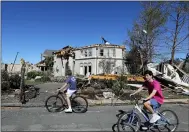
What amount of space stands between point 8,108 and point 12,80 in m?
6.16

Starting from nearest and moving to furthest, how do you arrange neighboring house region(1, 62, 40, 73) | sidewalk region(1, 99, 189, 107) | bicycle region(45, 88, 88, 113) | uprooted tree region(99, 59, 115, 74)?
bicycle region(45, 88, 88, 113) < sidewalk region(1, 99, 189, 107) < neighboring house region(1, 62, 40, 73) < uprooted tree region(99, 59, 115, 74)

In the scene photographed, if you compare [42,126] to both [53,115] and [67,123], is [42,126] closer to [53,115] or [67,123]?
[67,123]

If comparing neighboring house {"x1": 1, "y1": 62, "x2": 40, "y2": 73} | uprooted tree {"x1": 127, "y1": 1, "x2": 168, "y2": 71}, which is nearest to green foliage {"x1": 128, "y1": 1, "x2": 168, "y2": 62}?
uprooted tree {"x1": 127, "y1": 1, "x2": 168, "y2": 71}

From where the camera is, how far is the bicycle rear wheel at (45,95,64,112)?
35.6 ft

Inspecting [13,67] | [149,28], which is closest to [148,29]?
[149,28]

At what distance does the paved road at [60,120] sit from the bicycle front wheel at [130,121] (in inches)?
34.0

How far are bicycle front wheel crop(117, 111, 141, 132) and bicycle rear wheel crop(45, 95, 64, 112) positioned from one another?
13.3ft

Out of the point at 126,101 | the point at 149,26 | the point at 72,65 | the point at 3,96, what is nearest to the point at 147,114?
the point at 126,101

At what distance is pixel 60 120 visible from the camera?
9281 mm

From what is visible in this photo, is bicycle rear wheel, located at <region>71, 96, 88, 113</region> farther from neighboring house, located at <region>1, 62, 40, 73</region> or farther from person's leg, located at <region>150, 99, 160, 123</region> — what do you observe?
neighboring house, located at <region>1, 62, 40, 73</region>

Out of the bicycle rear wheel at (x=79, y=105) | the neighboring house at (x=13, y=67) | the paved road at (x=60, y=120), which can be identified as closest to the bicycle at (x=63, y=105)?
the bicycle rear wheel at (x=79, y=105)

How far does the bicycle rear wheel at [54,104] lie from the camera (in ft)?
35.6

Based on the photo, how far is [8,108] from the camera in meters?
12.0

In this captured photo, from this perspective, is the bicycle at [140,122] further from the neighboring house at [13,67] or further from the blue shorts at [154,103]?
the neighboring house at [13,67]
